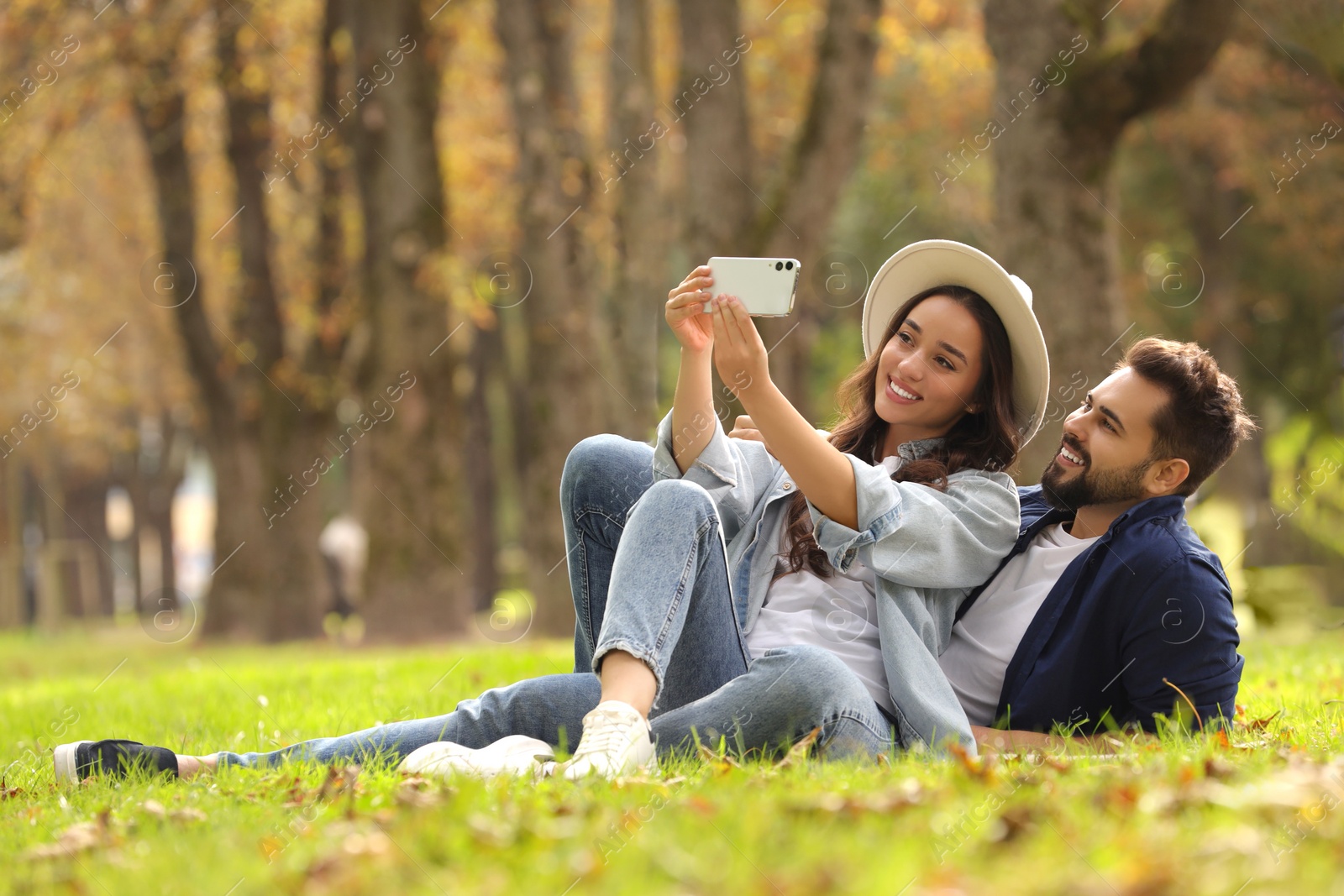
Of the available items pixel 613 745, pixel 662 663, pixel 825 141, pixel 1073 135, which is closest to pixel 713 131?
pixel 825 141

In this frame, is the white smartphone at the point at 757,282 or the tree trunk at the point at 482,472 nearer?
the white smartphone at the point at 757,282

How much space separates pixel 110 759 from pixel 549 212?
743 centimetres

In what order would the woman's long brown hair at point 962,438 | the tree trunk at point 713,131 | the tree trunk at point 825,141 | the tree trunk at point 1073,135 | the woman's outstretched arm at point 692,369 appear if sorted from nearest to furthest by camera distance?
the woman's outstretched arm at point 692,369 < the woman's long brown hair at point 962,438 < the tree trunk at point 1073,135 < the tree trunk at point 825,141 < the tree trunk at point 713,131

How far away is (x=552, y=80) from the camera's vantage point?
415 inches

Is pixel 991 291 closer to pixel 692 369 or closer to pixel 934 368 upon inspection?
pixel 934 368

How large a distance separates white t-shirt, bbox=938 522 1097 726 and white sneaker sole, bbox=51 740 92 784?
2.43 metres

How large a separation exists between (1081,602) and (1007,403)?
0.66 meters

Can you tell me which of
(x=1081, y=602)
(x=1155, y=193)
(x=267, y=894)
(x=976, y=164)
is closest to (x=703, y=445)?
(x=1081, y=602)

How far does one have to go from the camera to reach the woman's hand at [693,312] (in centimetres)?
356

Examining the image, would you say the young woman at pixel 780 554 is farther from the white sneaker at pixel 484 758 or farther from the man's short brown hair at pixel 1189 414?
the man's short brown hair at pixel 1189 414

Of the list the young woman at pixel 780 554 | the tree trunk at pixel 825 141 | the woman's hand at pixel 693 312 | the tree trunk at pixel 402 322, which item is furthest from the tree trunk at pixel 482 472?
the woman's hand at pixel 693 312

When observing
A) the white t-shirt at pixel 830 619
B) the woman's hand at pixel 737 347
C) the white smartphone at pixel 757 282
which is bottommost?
the white t-shirt at pixel 830 619

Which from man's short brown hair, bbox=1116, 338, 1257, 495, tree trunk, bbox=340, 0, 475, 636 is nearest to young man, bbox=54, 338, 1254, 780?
man's short brown hair, bbox=1116, 338, 1257, 495

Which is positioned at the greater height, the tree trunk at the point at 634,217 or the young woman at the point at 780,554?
the tree trunk at the point at 634,217
